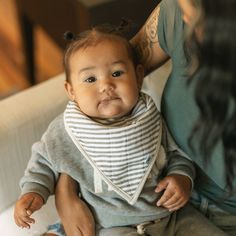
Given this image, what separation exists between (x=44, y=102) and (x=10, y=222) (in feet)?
0.88

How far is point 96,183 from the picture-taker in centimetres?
Answer: 83

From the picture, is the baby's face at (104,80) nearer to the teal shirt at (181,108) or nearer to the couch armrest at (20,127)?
the teal shirt at (181,108)

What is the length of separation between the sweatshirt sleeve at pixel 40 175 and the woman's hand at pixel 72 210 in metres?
0.02

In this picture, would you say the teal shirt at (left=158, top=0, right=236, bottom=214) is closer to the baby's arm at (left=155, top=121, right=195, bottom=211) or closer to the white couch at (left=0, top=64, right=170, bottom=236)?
the baby's arm at (left=155, top=121, right=195, bottom=211)

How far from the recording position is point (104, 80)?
2.66ft

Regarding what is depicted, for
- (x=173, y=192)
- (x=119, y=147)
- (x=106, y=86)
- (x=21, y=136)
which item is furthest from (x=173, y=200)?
(x=21, y=136)

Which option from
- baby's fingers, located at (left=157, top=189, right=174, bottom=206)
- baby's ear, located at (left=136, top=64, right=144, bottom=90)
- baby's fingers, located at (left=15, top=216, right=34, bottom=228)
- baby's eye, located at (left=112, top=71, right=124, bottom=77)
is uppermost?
baby's eye, located at (left=112, top=71, right=124, bottom=77)

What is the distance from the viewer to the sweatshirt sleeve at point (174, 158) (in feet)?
2.81

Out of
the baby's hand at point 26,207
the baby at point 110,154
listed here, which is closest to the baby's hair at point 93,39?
the baby at point 110,154

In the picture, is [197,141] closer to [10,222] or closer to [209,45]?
[209,45]

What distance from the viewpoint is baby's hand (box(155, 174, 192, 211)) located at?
0.82 meters

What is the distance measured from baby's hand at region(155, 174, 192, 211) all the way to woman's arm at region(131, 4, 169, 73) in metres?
0.25

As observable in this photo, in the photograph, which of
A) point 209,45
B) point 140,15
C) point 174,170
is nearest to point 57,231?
point 174,170

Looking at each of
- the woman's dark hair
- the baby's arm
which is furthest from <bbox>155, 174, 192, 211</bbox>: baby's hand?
the woman's dark hair
